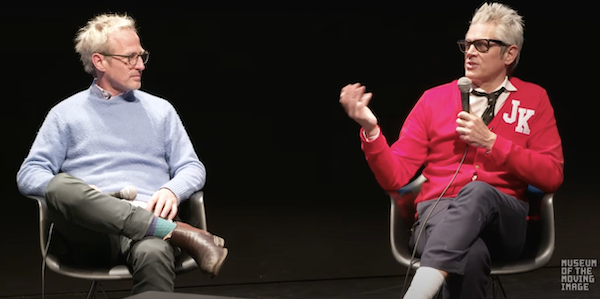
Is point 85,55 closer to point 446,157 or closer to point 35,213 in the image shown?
point 35,213

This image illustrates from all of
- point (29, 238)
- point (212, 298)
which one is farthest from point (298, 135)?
point (212, 298)

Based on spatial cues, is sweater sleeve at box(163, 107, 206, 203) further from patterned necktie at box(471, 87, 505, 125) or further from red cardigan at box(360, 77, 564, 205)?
patterned necktie at box(471, 87, 505, 125)

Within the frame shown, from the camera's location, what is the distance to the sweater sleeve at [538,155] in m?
2.85

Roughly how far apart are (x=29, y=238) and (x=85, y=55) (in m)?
1.23

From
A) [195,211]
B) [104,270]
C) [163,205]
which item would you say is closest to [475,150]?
[195,211]

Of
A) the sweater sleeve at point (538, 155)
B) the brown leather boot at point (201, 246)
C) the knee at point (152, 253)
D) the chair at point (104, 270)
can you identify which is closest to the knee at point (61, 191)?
the chair at point (104, 270)

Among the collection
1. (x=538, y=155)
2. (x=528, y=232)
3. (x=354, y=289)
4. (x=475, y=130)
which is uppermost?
(x=475, y=130)

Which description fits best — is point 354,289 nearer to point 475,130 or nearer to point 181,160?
point 181,160

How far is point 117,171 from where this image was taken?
3.07 m

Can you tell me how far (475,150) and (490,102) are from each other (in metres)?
0.21

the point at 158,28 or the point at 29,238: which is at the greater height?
the point at 158,28

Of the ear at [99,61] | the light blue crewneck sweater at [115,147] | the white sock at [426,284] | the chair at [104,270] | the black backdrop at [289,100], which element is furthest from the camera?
the black backdrop at [289,100]

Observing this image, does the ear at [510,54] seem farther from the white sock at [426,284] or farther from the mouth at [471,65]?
the white sock at [426,284]

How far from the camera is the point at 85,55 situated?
3209mm
